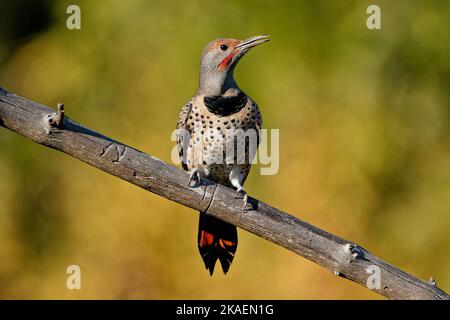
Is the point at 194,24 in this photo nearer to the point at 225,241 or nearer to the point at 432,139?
the point at 432,139

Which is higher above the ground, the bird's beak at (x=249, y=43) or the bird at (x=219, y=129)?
the bird's beak at (x=249, y=43)

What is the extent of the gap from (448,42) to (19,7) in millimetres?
4124

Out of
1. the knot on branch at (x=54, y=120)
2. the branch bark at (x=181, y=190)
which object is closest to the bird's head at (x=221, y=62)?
the branch bark at (x=181, y=190)

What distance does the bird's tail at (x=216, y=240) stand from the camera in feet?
13.0

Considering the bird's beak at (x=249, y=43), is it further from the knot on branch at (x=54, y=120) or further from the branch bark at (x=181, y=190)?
the knot on branch at (x=54, y=120)

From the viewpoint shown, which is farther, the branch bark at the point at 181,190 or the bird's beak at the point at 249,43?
the bird's beak at the point at 249,43

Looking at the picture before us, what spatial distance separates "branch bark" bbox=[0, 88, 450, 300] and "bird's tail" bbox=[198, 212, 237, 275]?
629 millimetres

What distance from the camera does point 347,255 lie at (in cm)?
326

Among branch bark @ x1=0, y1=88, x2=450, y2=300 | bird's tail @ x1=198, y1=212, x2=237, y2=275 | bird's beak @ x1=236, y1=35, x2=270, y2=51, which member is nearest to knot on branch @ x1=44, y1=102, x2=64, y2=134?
branch bark @ x1=0, y1=88, x2=450, y2=300

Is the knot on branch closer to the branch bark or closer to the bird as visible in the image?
the branch bark

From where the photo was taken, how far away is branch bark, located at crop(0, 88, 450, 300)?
3209 mm

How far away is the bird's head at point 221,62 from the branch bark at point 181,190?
859 mm

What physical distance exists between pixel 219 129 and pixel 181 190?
727mm

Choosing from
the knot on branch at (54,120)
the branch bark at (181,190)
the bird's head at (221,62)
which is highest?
the bird's head at (221,62)
